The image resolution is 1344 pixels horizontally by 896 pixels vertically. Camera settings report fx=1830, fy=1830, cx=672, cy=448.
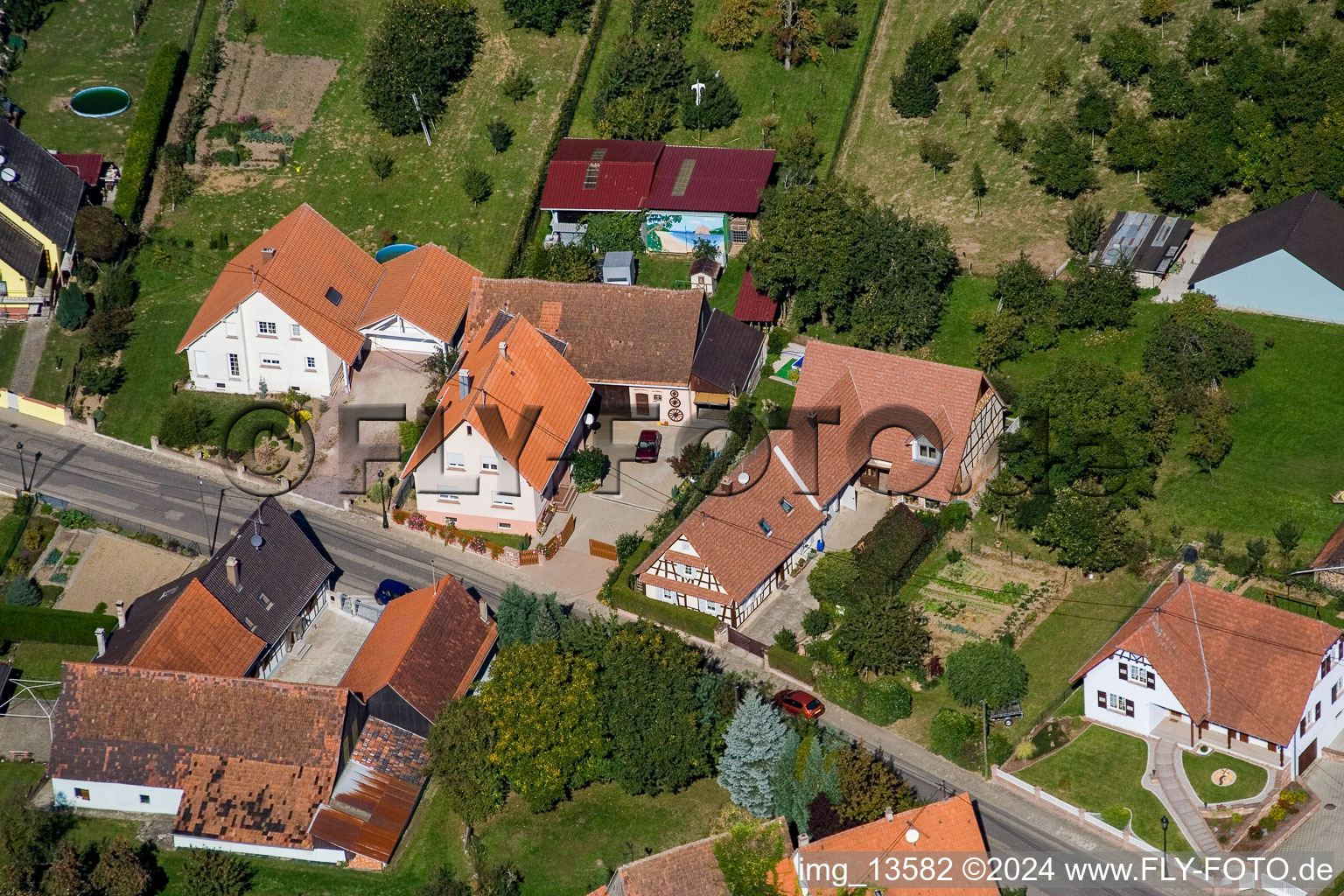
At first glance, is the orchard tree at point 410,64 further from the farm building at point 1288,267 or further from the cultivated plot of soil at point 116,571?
the farm building at point 1288,267

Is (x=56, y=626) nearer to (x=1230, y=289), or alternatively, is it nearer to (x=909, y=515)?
(x=909, y=515)

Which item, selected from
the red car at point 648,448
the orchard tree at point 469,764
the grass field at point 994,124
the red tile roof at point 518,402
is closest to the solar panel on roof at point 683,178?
the grass field at point 994,124

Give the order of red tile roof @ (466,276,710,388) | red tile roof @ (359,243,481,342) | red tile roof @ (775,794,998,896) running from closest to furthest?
red tile roof @ (775,794,998,896), red tile roof @ (466,276,710,388), red tile roof @ (359,243,481,342)

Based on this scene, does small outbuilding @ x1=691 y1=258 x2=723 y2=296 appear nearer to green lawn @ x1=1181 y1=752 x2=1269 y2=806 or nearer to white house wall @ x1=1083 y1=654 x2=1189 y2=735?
white house wall @ x1=1083 y1=654 x2=1189 y2=735

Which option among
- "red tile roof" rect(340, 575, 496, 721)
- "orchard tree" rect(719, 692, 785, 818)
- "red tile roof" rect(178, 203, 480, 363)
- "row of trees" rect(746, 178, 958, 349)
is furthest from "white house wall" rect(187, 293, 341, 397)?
"orchard tree" rect(719, 692, 785, 818)

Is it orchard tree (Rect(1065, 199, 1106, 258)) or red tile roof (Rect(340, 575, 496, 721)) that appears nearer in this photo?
red tile roof (Rect(340, 575, 496, 721))

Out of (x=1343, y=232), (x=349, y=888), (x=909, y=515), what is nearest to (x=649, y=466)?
(x=909, y=515)
